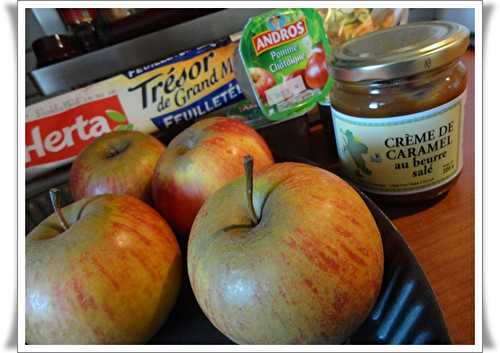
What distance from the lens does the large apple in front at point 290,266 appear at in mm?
250

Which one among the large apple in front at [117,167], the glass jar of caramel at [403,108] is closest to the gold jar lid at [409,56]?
the glass jar of caramel at [403,108]

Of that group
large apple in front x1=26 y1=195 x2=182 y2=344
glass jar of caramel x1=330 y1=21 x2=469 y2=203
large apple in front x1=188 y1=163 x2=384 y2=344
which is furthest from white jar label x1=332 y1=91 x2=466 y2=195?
large apple in front x1=26 y1=195 x2=182 y2=344

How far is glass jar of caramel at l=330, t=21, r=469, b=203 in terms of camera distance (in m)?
0.34

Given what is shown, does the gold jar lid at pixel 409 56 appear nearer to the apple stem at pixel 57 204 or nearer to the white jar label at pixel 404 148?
→ the white jar label at pixel 404 148

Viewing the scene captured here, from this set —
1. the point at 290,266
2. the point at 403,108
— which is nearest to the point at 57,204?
the point at 290,266

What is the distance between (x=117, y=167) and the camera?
0.43 m

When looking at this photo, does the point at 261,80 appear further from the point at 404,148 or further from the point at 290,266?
the point at 290,266

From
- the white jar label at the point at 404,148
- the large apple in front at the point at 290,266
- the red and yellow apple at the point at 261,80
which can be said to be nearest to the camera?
the large apple in front at the point at 290,266

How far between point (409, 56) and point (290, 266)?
0.70 feet

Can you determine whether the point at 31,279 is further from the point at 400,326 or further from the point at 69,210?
the point at 400,326

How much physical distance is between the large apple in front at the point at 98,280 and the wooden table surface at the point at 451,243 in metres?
0.24

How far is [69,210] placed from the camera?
1.15 feet

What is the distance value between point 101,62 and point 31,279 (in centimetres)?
34
